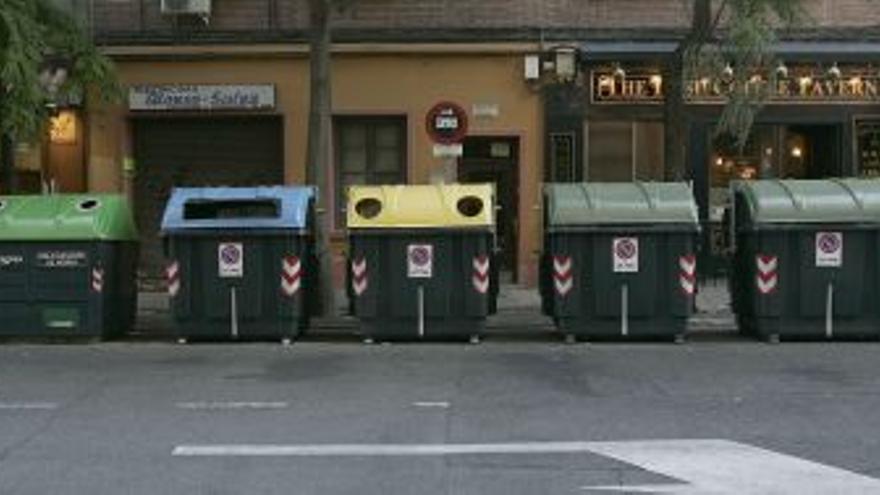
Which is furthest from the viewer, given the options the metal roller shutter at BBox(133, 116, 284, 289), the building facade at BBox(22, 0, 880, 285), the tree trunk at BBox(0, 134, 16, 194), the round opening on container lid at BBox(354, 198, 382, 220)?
the metal roller shutter at BBox(133, 116, 284, 289)

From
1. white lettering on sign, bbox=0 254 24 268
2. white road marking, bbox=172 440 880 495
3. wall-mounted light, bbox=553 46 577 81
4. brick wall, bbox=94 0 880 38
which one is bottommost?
white road marking, bbox=172 440 880 495

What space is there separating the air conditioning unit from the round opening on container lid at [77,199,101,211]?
251 inches

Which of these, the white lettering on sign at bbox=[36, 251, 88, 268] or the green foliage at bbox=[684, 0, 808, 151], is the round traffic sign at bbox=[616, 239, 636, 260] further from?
the white lettering on sign at bbox=[36, 251, 88, 268]

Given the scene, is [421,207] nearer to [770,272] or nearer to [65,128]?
[770,272]

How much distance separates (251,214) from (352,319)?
2.15m

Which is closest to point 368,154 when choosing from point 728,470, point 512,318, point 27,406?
point 512,318

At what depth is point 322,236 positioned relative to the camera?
1825 cm

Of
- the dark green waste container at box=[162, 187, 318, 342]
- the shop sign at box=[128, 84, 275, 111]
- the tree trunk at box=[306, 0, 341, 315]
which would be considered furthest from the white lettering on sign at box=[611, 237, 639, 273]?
the shop sign at box=[128, 84, 275, 111]

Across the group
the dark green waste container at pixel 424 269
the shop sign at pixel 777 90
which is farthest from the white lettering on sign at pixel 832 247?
the shop sign at pixel 777 90

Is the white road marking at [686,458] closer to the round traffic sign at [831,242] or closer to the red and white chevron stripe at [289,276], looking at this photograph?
the red and white chevron stripe at [289,276]

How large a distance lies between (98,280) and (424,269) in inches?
144

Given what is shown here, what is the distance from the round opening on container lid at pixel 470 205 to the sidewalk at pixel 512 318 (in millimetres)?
1815

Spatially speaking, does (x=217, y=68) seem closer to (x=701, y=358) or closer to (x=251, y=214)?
(x=251, y=214)

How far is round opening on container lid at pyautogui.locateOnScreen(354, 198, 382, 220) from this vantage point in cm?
1666
